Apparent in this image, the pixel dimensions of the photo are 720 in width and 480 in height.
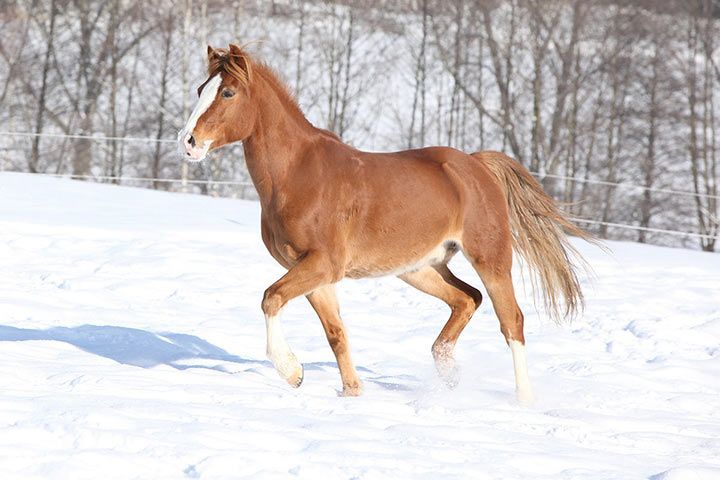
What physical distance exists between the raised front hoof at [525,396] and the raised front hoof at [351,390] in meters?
0.84

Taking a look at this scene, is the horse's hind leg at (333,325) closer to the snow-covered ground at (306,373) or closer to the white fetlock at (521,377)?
the snow-covered ground at (306,373)

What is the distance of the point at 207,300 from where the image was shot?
28.7 ft

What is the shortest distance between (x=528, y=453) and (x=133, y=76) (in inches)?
917

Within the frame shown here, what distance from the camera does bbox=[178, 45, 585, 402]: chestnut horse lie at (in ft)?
17.2

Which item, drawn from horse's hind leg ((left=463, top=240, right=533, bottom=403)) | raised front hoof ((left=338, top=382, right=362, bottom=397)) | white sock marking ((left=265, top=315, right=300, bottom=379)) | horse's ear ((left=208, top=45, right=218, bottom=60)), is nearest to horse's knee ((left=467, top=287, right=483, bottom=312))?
horse's hind leg ((left=463, top=240, right=533, bottom=403))

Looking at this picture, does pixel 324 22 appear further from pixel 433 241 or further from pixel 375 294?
pixel 433 241

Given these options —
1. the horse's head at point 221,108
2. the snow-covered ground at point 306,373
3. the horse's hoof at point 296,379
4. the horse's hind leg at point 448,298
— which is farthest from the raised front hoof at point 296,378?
the horse's head at point 221,108

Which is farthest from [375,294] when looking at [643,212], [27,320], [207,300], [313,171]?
[643,212]

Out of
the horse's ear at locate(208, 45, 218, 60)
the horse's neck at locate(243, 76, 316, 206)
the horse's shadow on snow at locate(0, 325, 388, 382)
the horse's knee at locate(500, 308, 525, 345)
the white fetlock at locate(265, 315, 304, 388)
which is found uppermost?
the horse's ear at locate(208, 45, 218, 60)

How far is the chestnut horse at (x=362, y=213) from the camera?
5230 millimetres

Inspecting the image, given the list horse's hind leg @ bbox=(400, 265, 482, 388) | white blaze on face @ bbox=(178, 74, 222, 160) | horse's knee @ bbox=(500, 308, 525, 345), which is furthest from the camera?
horse's hind leg @ bbox=(400, 265, 482, 388)

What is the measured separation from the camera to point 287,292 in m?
5.16

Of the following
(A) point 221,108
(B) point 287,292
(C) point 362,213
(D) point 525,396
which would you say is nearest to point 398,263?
(C) point 362,213

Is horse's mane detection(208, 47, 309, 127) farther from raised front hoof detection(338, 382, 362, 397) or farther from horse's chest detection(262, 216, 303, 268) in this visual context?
raised front hoof detection(338, 382, 362, 397)
